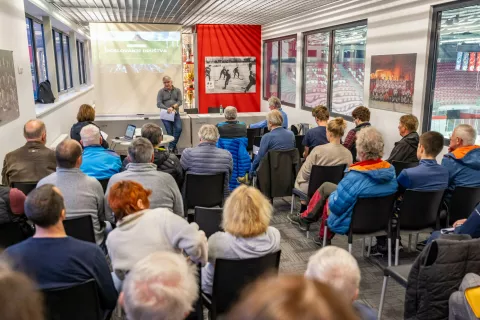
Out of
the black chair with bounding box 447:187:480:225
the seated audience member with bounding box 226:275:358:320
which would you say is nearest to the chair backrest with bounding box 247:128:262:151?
the black chair with bounding box 447:187:480:225

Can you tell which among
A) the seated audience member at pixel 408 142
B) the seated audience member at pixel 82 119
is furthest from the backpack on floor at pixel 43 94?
the seated audience member at pixel 408 142

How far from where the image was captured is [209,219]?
289 cm

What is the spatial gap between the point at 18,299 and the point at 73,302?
0.99m

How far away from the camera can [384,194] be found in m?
3.22

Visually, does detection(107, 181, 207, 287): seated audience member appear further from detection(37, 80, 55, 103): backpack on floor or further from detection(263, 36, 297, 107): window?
detection(263, 36, 297, 107): window

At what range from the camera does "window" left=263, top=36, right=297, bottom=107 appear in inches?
396

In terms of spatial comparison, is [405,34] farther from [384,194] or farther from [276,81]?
[276,81]

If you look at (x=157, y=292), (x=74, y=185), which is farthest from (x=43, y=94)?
(x=157, y=292)

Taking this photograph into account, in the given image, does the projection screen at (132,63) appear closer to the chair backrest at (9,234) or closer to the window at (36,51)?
the window at (36,51)

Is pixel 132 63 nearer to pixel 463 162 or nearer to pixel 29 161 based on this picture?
pixel 29 161

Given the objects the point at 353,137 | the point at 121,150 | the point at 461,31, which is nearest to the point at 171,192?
the point at 353,137

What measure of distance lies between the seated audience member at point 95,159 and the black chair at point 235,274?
184 centimetres

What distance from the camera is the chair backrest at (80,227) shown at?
2557mm

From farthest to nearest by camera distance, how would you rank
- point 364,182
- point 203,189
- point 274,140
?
point 274,140 → point 203,189 → point 364,182
